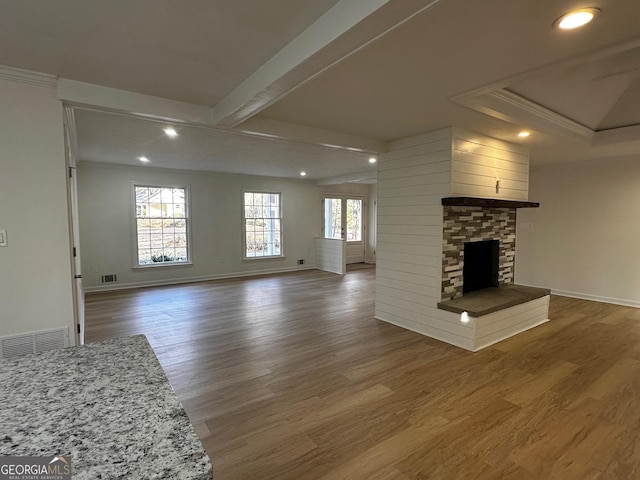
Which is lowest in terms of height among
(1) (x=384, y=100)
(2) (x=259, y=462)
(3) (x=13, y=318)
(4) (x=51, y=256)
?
(2) (x=259, y=462)

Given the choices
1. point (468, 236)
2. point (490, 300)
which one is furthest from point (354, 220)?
point (490, 300)

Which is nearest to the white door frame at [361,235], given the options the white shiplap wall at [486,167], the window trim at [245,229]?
the window trim at [245,229]

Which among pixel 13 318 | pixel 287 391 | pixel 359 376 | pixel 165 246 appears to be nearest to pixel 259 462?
pixel 287 391

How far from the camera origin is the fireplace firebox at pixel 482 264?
4.41 m

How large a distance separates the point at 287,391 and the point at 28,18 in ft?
9.50

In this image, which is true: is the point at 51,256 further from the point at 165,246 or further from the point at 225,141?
the point at 165,246

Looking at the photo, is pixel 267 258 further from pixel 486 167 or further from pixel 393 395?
pixel 393 395

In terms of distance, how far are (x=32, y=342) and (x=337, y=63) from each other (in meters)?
2.91

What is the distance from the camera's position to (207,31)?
1.81 meters

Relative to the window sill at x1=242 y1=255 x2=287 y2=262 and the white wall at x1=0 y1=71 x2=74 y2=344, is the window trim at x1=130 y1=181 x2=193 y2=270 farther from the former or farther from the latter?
the white wall at x1=0 y1=71 x2=74 y2=344

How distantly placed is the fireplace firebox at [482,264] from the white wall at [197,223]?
5.14 metres

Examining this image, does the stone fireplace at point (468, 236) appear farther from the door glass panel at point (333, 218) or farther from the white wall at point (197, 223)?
the door glass panel at point (333, 218)

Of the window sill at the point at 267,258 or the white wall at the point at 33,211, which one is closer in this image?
the white wall at the point at 33,211

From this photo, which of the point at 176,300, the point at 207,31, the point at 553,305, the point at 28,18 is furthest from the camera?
the point at 176,300
